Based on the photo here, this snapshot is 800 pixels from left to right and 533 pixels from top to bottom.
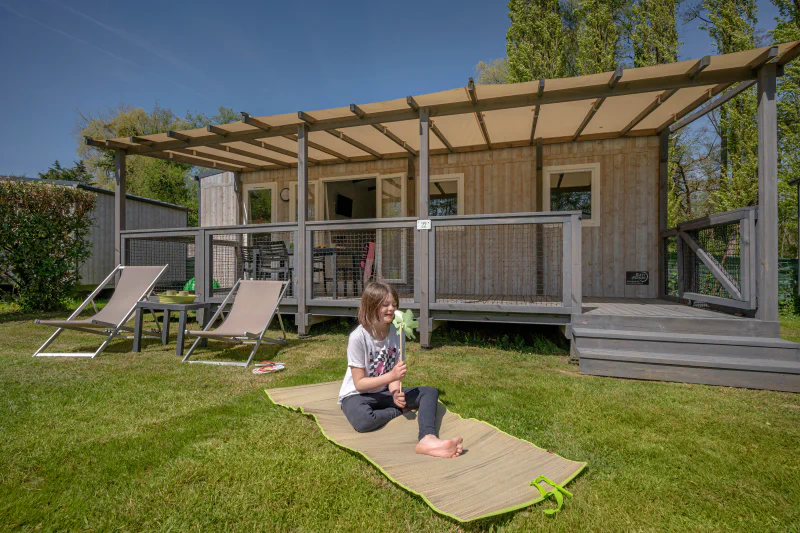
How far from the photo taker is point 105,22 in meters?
30.2

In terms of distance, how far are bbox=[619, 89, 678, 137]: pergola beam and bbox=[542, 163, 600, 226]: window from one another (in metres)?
0.78

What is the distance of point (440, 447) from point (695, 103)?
5.69 metres

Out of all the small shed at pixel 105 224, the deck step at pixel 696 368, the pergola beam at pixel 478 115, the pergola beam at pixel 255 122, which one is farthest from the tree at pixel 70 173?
the deck step at pixel 696 368

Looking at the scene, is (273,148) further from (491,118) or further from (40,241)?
(40,241)

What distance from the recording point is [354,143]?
A: 22.6ft

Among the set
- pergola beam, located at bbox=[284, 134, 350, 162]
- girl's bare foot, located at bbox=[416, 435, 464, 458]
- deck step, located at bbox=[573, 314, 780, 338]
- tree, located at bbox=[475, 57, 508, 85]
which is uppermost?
tree, located at bbox=[475, 57, 508, 85]

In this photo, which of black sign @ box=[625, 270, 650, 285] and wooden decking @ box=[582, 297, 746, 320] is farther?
black sign @ box=[625, 270, 650, 285]

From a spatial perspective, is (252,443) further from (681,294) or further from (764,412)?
(681,294)

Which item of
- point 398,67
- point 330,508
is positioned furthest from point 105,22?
point 330,508

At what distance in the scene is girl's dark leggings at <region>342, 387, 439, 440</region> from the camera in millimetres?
2328

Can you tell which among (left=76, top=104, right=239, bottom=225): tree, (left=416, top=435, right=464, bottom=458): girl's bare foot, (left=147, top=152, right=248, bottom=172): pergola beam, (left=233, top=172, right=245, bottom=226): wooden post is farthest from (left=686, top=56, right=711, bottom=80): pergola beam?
(left=76, top=104, right=239, bottom=225): tree

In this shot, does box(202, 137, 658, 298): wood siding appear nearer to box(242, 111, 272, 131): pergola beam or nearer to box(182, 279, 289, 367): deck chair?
box(242, 111, 272, 131): pergola beam

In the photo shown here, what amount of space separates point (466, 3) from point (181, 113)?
2006cm

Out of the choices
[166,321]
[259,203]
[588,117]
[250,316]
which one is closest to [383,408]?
[250,316]
